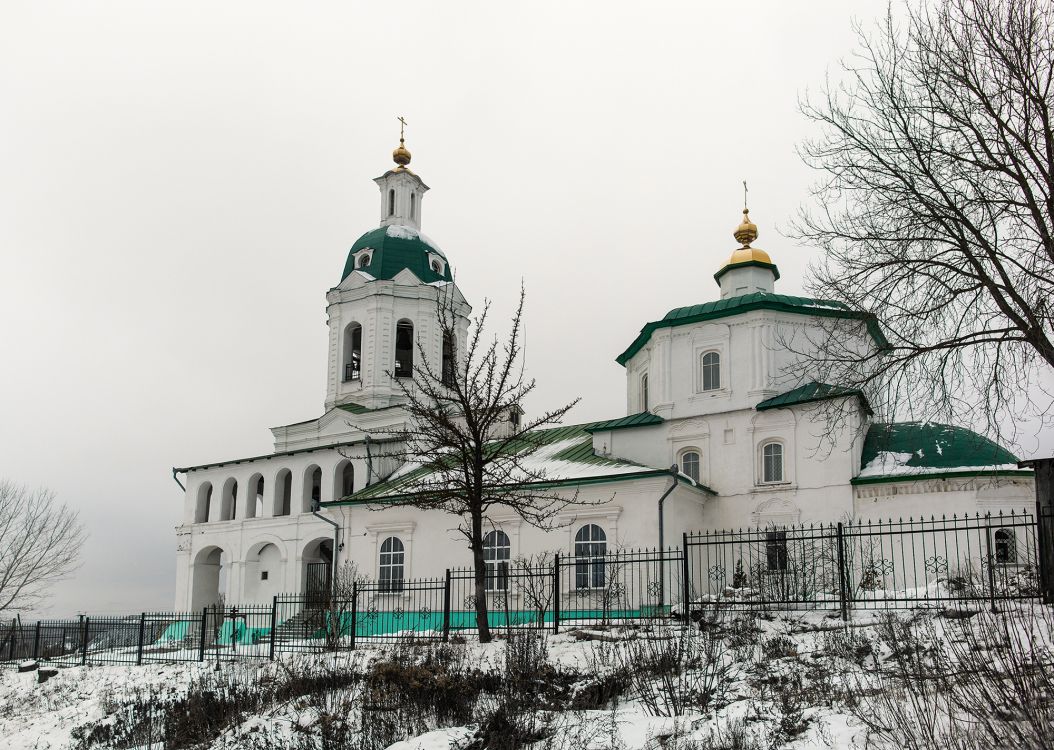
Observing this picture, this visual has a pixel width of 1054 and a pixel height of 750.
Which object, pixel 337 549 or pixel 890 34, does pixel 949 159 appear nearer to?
pixel 890 34

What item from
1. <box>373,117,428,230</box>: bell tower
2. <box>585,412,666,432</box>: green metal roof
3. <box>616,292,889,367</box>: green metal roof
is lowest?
<box>585,412,666,432</box>: green metal roof

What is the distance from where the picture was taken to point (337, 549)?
95.1ft

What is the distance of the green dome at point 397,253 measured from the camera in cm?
3622

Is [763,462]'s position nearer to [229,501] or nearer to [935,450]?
[935,450]

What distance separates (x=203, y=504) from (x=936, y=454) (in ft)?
89.7

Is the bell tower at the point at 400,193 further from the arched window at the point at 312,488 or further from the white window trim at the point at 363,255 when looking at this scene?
the arched window at the point at 312,488

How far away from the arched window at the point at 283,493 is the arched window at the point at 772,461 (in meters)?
17.4

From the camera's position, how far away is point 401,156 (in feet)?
126

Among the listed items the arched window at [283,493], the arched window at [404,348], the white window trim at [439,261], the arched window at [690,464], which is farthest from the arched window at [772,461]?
the arched window at [283,493]

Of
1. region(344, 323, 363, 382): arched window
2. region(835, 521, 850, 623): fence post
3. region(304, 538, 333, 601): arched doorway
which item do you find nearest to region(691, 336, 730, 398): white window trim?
region(835, 521, 850, 623): fence post

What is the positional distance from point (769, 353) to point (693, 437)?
3118 millimetres

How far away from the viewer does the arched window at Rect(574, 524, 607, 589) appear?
2347cm

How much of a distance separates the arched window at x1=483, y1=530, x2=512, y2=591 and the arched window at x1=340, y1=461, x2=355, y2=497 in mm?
9147

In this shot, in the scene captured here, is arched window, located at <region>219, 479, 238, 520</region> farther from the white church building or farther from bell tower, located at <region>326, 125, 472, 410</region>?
bell tower, located at <region>326, 125, 472, 410</region>
